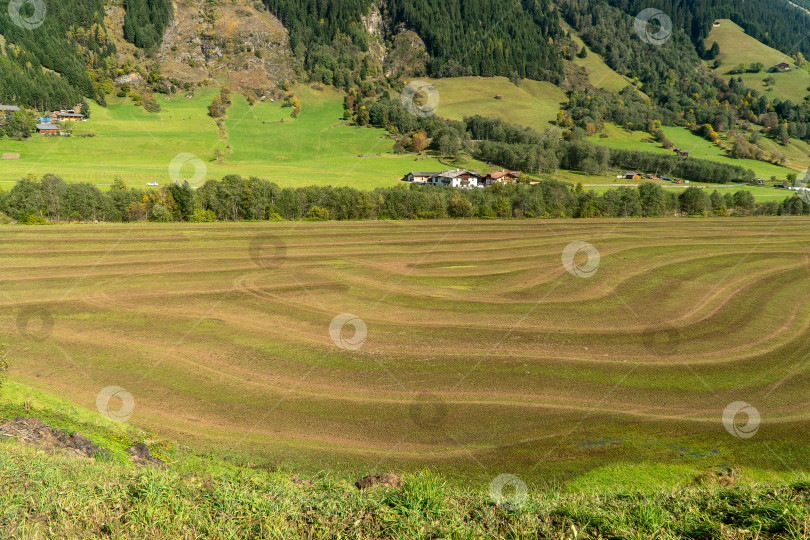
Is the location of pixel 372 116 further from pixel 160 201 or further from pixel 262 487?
pixel 262 487

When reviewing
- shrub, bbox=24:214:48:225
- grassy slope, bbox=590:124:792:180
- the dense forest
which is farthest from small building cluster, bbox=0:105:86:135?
grassy slope, bbox=590:124:792:180

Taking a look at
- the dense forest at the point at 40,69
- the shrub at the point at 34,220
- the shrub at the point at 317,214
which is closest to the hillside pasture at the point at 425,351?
the shrub at the point at 34,220

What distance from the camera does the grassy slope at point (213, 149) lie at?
111125 mm

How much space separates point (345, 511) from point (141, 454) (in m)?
13.0

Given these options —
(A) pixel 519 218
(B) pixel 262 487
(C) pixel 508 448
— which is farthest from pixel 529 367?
(A) pixel 519 218

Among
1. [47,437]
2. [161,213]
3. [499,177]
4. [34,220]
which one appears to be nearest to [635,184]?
[499,177]

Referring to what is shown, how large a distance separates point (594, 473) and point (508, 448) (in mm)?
3473

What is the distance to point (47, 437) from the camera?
1562 centimetres

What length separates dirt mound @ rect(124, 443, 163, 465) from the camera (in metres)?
16.6

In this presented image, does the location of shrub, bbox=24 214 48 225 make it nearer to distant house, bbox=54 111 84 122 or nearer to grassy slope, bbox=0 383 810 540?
grassy slope, bbox=0 383 810 540

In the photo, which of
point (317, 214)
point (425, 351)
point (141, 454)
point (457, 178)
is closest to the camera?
point (141, 454)

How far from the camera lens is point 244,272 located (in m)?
44.8

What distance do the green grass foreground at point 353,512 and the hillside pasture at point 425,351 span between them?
9.64 meters

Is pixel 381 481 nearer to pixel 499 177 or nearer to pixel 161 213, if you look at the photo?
pixel 161 213
